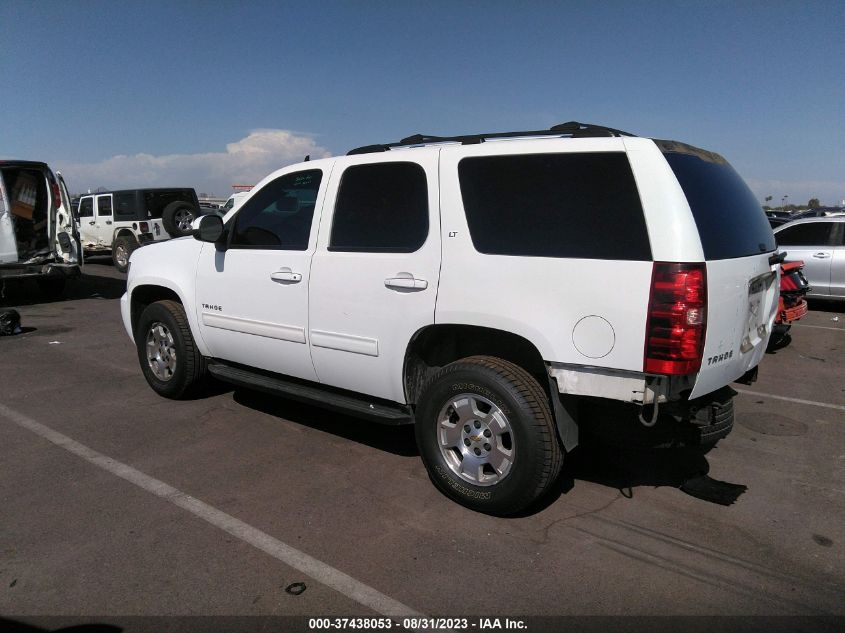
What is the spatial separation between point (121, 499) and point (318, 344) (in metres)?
1.51

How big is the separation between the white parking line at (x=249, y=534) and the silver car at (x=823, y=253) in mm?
10290

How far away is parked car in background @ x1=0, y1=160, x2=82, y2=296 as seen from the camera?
11.2 m

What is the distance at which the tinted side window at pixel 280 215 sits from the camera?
4.53 m

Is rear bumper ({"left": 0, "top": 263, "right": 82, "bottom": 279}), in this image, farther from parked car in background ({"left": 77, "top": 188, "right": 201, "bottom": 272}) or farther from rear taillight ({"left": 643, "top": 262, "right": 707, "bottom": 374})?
rear taillight ({"left": 643, "top": 262, "right": 707, "bottom": 374})

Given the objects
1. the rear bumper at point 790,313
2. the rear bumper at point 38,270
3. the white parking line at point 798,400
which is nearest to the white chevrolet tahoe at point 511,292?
the white parking line at point 798,400

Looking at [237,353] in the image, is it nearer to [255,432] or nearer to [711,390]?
[255,432]

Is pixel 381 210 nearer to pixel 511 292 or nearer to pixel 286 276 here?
pixel 286 276

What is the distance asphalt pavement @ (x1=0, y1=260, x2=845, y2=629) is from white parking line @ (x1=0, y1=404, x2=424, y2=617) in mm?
12

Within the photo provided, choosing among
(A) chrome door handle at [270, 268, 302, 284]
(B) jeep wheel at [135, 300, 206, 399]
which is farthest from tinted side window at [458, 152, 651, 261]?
(B) jeep wheel at [135, 300, 206, 399]

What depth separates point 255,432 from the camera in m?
4.99

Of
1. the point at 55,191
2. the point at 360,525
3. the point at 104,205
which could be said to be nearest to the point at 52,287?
the point at 55,191

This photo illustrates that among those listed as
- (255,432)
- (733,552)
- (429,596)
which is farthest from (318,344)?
(733,552)

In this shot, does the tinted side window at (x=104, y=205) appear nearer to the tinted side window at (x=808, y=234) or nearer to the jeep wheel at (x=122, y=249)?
the jeep wheel at (x=122, y=249)

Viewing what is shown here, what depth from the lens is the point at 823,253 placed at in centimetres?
1081
